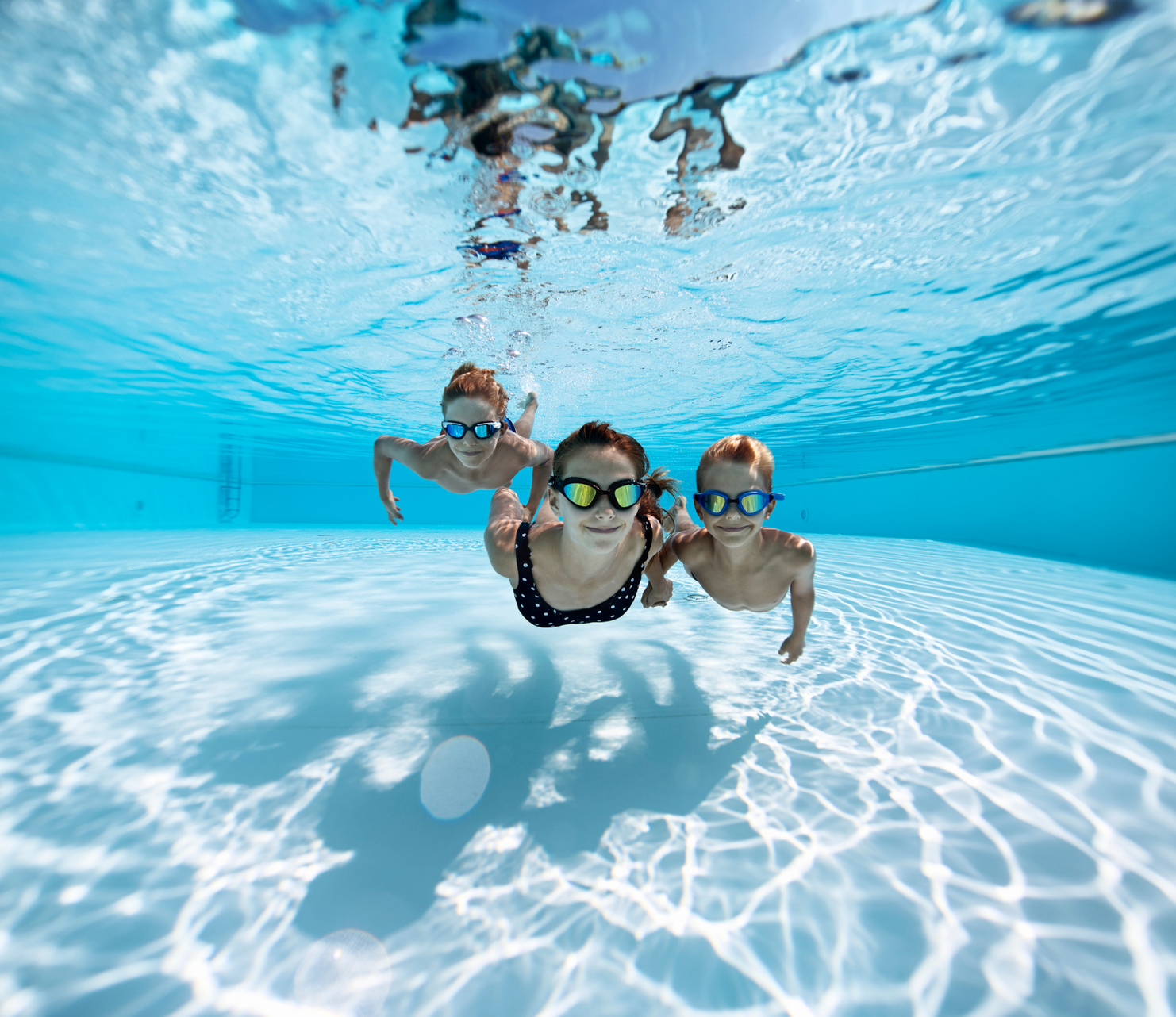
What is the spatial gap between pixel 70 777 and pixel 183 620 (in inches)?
177

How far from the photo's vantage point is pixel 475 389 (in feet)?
15.6

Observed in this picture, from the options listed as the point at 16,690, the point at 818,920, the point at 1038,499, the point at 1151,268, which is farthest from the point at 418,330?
the point at 1038,499

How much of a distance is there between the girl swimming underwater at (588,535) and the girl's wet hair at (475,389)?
926mm

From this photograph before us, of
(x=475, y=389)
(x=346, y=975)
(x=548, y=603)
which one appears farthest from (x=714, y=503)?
(x=346, y=975)

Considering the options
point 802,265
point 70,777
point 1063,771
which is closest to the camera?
point 70,777

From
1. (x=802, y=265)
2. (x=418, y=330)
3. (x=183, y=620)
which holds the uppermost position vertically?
(x=802, y=265)

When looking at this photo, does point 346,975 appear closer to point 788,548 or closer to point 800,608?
point 788,548

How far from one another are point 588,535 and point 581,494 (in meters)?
0.33

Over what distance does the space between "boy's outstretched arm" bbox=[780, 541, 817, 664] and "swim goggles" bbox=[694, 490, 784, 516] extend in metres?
0.86

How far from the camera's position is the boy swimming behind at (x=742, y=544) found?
3674 millimetres

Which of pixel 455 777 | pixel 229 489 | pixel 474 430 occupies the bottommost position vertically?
pixel 229 489

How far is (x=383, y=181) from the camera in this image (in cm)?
685

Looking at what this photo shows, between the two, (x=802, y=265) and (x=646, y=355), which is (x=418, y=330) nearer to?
(x=646, y=355)

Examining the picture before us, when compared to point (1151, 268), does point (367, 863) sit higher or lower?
lower
